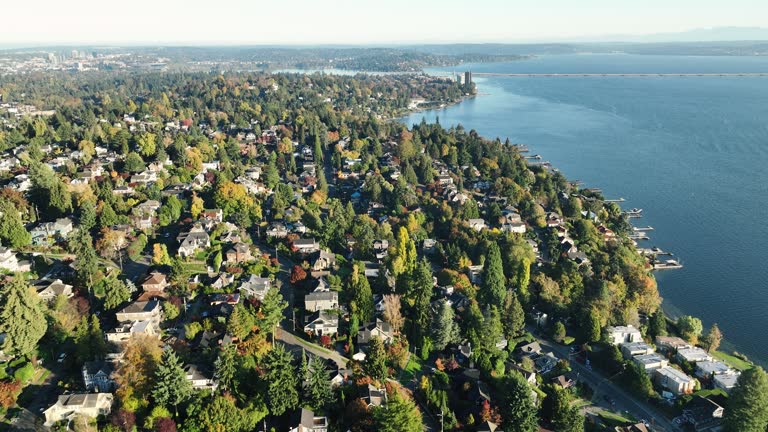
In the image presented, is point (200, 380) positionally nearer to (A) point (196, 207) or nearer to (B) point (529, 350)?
(B) point (529, 350)

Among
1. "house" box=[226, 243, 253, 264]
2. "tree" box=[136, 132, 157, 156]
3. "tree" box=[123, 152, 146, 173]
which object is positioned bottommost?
"house" box=[226, 243, 253, 264]

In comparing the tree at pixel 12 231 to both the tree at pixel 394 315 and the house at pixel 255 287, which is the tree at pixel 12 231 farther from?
the tree at pixel 394 315

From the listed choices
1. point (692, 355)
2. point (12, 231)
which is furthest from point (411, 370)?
point (12, 231)

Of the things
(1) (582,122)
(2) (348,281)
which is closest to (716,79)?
(1) (582,122)

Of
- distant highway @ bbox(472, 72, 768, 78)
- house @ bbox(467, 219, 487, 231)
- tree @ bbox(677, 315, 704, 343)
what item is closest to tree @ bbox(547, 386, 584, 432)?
tree @ bbox(677, 315, 704, 343)

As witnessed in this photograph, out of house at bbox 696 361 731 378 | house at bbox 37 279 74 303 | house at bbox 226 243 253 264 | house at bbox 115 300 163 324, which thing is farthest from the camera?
house at bbox 226 243 253 264

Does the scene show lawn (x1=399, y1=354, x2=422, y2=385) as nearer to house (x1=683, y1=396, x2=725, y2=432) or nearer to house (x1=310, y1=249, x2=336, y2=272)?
house (x1=310, y1=249, x2=336, y2=272)

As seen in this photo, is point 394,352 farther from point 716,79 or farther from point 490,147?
point 716,79
